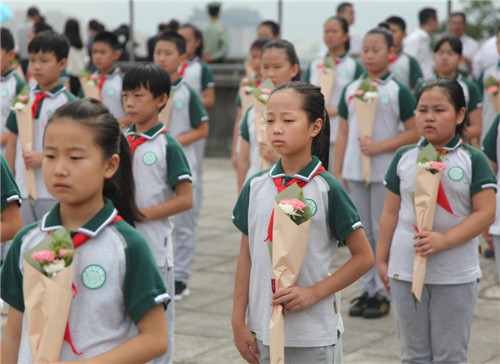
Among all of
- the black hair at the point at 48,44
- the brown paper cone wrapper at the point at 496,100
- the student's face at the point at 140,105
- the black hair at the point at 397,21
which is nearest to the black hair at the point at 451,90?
the student's face at the point at 140,105

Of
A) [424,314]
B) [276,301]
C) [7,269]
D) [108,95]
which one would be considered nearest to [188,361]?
[424,314]

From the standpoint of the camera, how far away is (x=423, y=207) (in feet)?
13.7

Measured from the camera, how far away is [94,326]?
259 cm

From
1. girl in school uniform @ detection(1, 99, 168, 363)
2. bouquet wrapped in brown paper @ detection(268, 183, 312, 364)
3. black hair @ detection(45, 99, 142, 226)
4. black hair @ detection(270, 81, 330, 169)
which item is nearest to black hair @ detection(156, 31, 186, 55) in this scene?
black hair @ detection(270, 81, 330, 169)

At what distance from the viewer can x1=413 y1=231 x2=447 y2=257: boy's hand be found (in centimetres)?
415

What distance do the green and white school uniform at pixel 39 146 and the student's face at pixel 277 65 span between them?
1516mm

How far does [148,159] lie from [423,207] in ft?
5.28

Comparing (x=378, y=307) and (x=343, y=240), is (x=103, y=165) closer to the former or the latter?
(x=343, y=240)

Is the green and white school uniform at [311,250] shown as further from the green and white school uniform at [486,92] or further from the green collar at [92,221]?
the green and white school uniform at [486,92]

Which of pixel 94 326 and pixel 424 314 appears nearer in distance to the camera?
pixel 94 326

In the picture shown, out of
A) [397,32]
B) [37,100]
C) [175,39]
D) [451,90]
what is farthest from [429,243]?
[397,32]

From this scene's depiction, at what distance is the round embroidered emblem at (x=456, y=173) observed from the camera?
4254 mm

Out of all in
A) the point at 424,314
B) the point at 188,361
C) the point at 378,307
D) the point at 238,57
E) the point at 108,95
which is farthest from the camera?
the point at 238,57

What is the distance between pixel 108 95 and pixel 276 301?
4.95 metres
